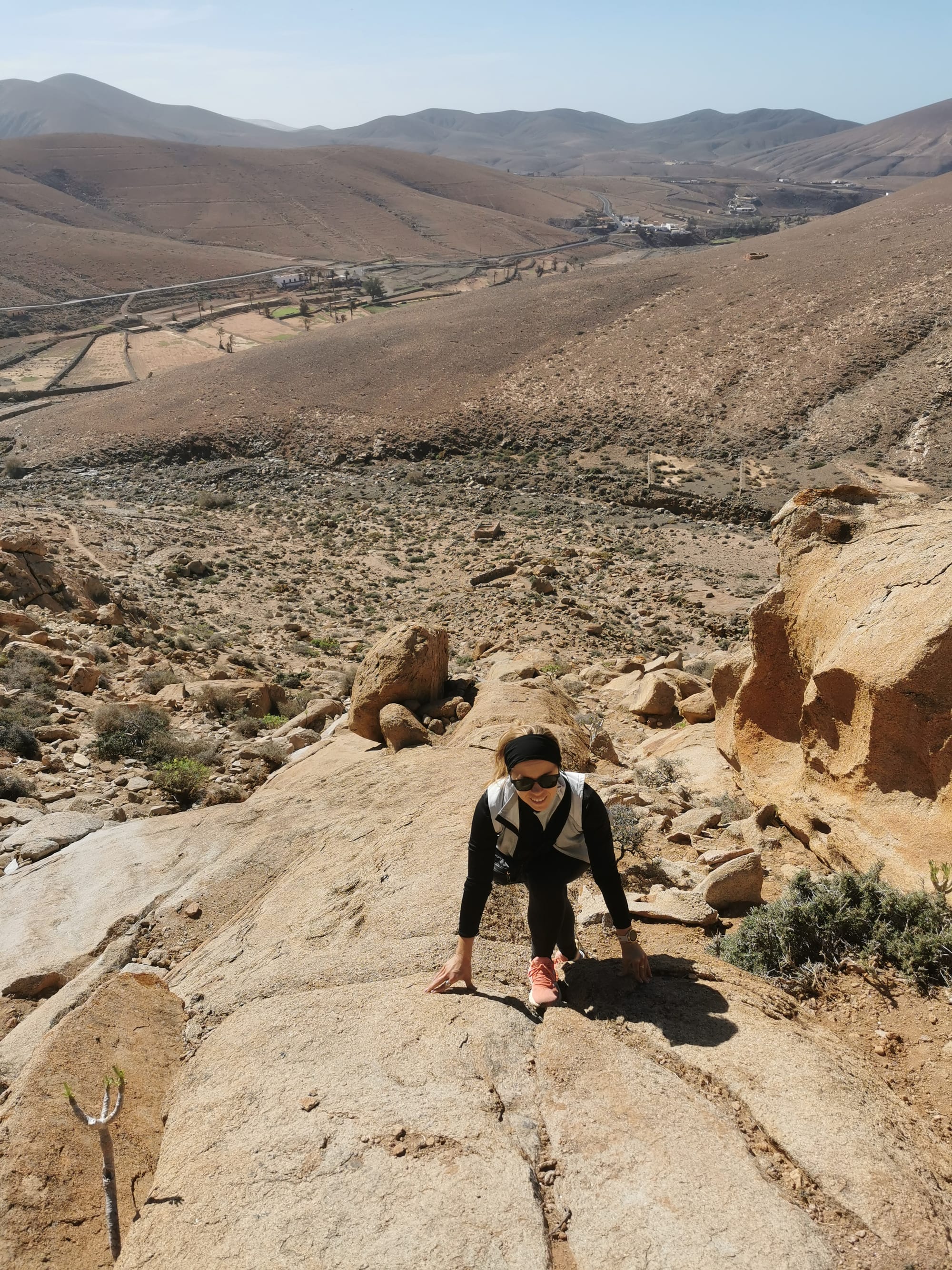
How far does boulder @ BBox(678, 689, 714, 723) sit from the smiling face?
7.47m

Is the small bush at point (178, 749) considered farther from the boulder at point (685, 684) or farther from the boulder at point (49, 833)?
the boulder at point (685, 684)

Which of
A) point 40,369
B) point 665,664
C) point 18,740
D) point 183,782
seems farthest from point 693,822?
point 40,369

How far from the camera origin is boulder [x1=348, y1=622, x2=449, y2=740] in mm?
9492

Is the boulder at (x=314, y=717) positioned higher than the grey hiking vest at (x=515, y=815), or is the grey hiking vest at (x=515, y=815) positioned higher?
the grey hiking vest at (x=515, y=815)

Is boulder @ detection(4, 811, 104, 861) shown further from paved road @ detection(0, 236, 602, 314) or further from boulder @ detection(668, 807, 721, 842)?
paved road @ detection(0, 236, 602, 314)

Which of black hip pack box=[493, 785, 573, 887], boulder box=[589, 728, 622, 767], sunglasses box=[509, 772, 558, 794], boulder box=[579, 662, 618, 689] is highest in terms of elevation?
sunglasses box=[509, 772, 558, 794]

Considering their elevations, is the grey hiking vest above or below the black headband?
below

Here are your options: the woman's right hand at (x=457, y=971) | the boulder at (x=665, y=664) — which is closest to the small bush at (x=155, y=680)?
the boulder at (x=665, y=664)

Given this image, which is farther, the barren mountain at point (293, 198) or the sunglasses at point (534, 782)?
the barren mountain at point (293, 198)

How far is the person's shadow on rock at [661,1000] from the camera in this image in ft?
11.1

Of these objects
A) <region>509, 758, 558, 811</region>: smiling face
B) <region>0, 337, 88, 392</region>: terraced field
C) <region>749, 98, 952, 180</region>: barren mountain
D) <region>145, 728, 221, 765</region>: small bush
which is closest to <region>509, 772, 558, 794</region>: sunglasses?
<region>509, 758, 558, 811</region>: smiling face

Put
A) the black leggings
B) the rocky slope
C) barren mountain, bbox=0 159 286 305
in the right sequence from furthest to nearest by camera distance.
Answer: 1. barren mountain, bbox=0 159 286 305
2. the black leggings
3. the rocky slope

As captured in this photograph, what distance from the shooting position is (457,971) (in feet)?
Answer: 12.2

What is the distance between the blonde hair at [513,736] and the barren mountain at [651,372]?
27.9 meters
